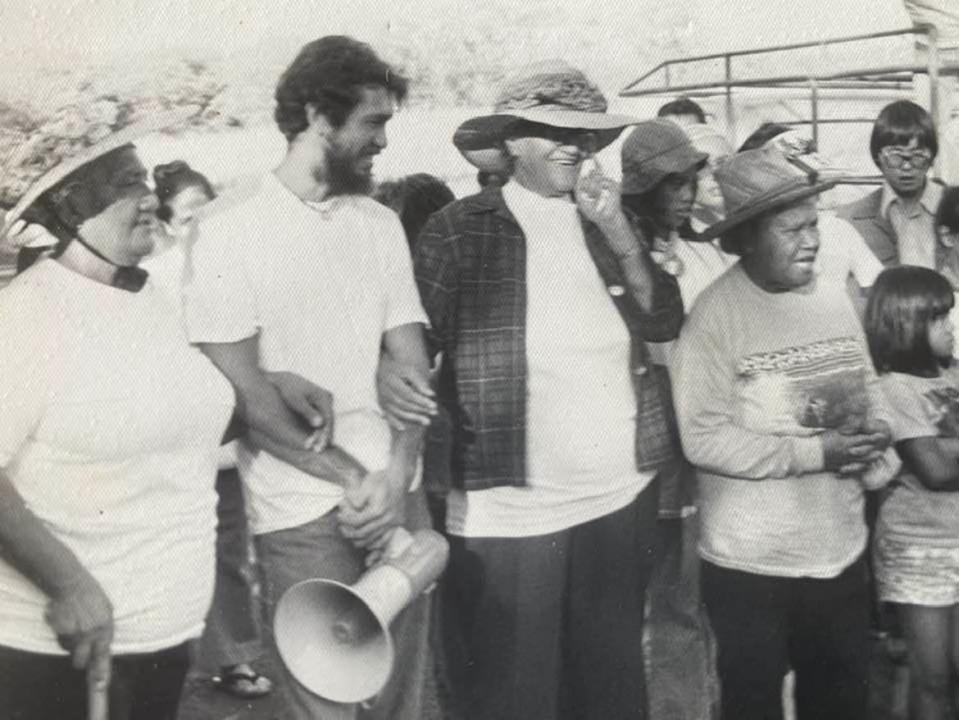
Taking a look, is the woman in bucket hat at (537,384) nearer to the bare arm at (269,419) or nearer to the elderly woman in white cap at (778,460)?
the elderly woman in white cap at (778,460)

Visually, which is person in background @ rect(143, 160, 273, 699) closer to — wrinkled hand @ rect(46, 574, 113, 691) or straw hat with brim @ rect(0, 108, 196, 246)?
straw hat with brim @ rect(0, 108, 196, 246)

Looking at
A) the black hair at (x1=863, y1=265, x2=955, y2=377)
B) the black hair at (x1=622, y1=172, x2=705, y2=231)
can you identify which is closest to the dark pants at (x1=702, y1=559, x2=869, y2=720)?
the black hair at (x1=863, y1=265, x2=955, y2=377)

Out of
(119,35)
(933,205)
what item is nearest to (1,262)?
(119,35)

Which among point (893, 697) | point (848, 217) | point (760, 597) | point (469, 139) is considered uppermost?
point (469, 139)

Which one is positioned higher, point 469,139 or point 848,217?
point 469,139

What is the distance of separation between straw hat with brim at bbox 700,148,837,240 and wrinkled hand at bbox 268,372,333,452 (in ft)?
3.41

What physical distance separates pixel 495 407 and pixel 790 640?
0.87 m

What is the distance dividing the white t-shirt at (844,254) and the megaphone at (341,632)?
51.8 inches

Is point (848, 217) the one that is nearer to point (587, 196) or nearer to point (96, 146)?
point (587, 196)

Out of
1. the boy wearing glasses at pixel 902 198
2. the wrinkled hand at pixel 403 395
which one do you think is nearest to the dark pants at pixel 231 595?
the wrinkled hand at pixel 403 395

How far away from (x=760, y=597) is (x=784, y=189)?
3.06ft

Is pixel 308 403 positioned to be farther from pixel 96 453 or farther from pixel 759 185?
pixel 759 185

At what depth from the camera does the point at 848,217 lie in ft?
11.8

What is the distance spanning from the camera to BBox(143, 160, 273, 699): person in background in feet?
9.00
